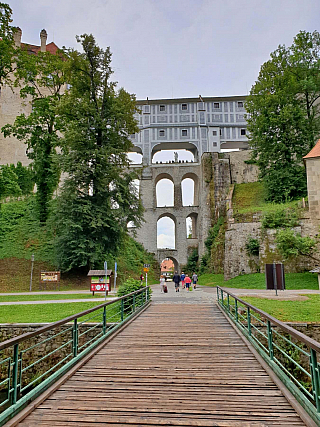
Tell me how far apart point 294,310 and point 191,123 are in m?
38.6

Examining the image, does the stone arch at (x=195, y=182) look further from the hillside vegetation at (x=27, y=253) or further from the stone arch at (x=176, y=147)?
the hillside vegetation at (x=27, y=253)

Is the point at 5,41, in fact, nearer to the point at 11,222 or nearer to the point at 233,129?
the point at 11,222

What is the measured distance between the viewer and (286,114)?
25.0 meters

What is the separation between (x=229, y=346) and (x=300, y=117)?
24.2m

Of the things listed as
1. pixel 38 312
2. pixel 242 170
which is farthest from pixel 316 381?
pixel 242 170

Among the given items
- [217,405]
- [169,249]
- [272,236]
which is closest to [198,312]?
[217,405]

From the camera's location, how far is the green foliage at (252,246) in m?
23.2

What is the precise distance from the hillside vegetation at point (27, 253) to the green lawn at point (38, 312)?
845cm

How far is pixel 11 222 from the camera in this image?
25578mm

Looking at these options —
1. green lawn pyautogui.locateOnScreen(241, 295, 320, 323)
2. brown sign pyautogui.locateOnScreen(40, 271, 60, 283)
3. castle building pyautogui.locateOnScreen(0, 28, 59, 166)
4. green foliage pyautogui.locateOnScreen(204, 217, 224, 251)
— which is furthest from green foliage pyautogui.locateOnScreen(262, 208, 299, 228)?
castle building pyautogui.locateOnScreen(0, 28, 59, 166)

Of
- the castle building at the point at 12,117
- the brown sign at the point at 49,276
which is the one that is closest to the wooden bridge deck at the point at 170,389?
the brown sign at the point at 49,276

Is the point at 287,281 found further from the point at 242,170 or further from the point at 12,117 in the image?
the point at 12,117

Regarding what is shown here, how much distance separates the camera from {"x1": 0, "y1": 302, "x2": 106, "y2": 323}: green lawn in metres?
9.07

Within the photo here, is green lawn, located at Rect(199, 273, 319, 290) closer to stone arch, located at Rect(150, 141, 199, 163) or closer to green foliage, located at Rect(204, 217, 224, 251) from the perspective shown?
green foliage, located at Rect(204, 217, 224, 251)
